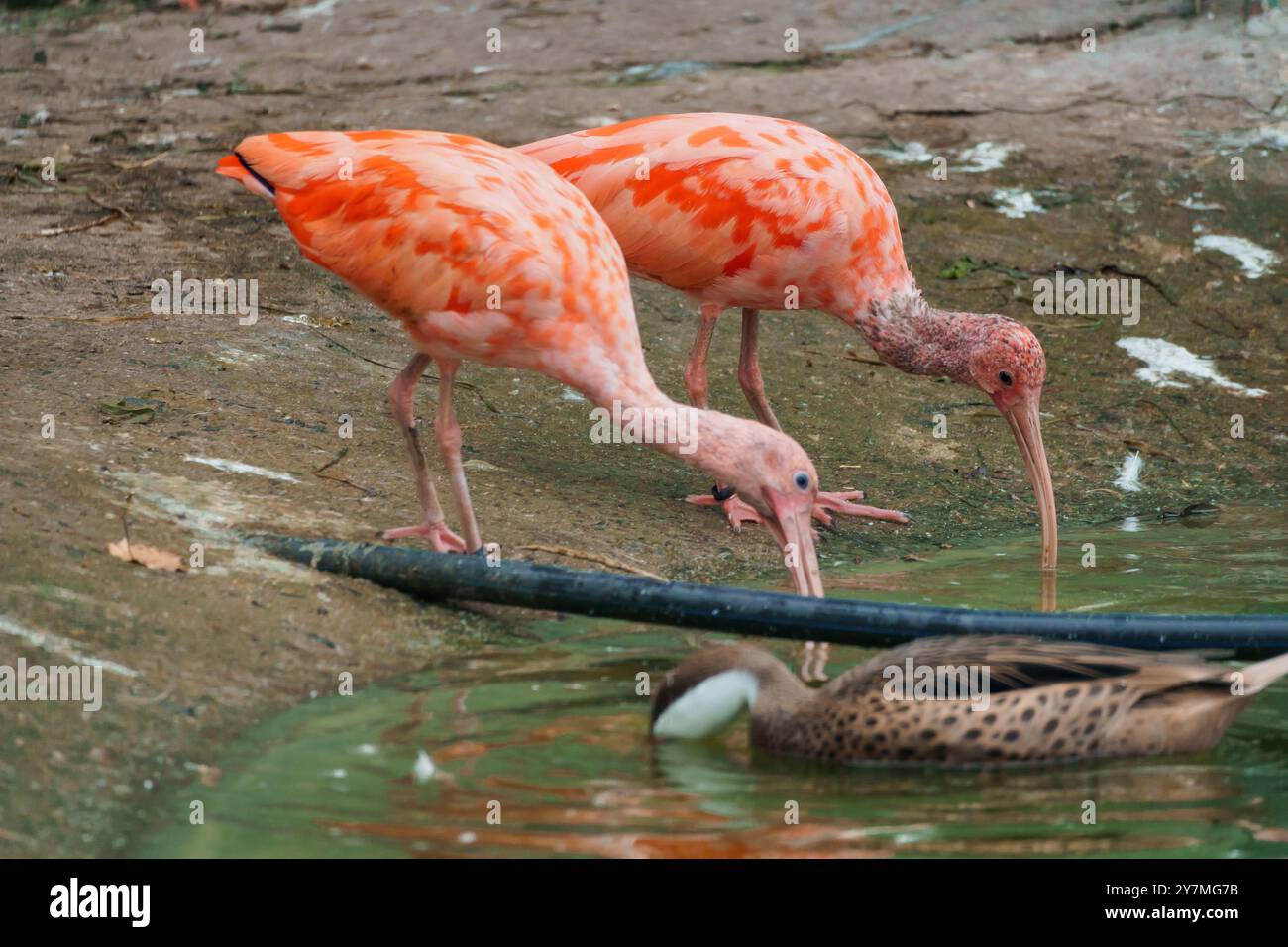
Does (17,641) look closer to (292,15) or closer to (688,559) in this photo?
(688,559)

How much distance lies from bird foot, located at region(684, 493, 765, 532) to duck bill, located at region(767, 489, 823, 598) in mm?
1053

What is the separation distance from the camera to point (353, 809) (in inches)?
164

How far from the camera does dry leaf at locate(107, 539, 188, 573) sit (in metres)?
5.43

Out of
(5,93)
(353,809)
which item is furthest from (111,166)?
(353,809)

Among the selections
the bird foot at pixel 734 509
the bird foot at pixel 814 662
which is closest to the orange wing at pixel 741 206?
the bird foot at pixel 734 509

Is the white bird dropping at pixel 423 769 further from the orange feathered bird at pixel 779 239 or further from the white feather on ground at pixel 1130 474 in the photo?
the white feather on ground at pixel 1130 474

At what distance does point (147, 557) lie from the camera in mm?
5461

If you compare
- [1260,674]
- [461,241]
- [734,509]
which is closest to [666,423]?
[461,241]

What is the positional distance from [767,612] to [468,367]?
11.0 ft

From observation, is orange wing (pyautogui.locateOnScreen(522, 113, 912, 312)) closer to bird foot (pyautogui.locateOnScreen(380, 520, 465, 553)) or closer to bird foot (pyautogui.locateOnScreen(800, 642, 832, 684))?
bird foot (pyautogui.locateOnScreen(380, 520, 465, 553))

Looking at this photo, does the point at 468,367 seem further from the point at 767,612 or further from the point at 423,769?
the point at 423,769

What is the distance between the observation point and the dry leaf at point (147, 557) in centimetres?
543

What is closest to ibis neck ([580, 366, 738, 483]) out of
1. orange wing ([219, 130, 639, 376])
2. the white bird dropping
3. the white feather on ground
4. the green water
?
orange wing ([219, 130, 639, 376])

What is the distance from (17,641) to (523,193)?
2351 mm
